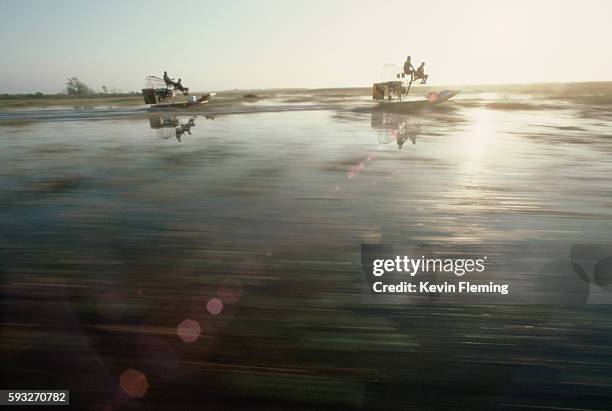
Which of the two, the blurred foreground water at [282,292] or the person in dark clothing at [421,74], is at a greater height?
the person in dark clothing at [421,74]

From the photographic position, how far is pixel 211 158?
10.6 metres

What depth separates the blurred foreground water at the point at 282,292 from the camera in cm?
238

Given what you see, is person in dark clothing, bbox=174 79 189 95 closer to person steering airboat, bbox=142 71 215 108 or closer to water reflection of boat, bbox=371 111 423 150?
person steering airboat, bbox=142 71 215 108

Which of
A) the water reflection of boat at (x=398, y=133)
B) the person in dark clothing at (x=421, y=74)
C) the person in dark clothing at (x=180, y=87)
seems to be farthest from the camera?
the person in dark clothing at (x=180, y=87)

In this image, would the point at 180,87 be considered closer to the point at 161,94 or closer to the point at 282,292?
the point at 161,94

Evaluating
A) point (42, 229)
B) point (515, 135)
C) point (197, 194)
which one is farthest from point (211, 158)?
point (515, 135)

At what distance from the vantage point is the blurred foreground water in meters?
2.38

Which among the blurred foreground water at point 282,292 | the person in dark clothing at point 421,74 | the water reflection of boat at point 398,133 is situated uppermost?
the person in dark clothing at point 421,74

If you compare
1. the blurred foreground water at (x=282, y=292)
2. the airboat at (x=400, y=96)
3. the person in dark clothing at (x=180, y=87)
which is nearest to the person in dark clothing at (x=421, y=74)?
the airboat at (x=400, y=96)

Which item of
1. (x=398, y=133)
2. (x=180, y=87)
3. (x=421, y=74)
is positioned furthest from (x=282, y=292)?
(x=180, y=87)

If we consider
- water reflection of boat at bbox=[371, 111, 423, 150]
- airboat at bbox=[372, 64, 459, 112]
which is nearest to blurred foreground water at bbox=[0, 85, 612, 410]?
water reflection of boat at bbox=[371, 111, 423, 150]

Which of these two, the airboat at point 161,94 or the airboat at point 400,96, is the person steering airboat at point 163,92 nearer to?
the airboat at point 161,94

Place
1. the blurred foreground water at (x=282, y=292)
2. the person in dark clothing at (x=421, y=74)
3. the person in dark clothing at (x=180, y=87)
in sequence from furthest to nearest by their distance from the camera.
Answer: the person in dark clothing at (x=180, y=87)
the person in dark clothing at (x=421, y=74)
the blurred foreground water at (x=282, y=292)

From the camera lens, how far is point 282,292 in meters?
3.48
